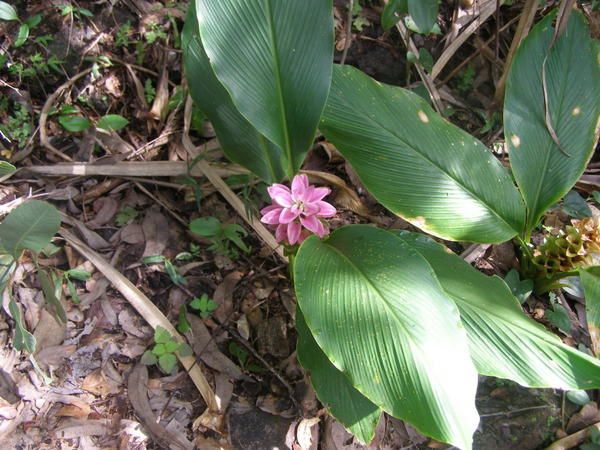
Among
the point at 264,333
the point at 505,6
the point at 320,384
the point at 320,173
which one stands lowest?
the point at 264,333

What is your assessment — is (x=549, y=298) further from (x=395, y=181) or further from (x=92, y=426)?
(x=92, y=426)

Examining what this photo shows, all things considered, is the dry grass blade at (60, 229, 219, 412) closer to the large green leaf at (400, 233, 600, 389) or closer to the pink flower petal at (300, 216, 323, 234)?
the pink flower petal at (300, 216, 323, 234)

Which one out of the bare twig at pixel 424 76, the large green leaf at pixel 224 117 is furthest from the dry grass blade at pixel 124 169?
the bare twig at pixel 424 76

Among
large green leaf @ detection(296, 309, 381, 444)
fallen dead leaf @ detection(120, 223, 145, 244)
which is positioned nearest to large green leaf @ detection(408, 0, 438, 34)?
large green leaf @ detection(296, 309, 381, 444)

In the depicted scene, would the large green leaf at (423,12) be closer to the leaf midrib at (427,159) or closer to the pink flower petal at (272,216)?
the leaf midrib at (427,159)

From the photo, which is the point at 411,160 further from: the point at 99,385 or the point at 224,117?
the point at 99,385

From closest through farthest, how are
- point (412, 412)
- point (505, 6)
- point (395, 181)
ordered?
point (412, 412) < point (395, 181) < point (505, 6)

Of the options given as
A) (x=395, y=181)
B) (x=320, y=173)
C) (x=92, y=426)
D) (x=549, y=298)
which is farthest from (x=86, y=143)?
(x=549, y=298)
